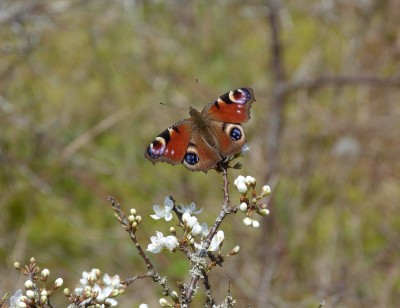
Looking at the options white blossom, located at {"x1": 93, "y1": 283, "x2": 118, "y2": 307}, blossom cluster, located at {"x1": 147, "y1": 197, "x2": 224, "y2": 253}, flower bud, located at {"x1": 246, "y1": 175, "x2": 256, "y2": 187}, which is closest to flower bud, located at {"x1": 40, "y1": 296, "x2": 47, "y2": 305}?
white blossom, located at {"x1": 93, "y1": 283, "x2": 118, "y2": 307}

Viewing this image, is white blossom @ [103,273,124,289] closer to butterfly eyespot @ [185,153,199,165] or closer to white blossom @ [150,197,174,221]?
white blossom @ [150,197,174,221]

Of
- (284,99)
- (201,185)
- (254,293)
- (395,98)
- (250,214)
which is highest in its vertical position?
(395,98)

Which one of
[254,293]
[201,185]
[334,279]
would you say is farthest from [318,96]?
[254,293]

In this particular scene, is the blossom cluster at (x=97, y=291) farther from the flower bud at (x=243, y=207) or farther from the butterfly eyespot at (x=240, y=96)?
the butterfly eyespot at (x=240, y=96)

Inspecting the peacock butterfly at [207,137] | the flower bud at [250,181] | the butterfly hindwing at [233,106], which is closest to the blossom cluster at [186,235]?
the flower bud at [250,181]

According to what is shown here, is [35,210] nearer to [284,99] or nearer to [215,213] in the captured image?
[215,213]

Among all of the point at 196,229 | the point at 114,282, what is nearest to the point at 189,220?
the point at 196,229
